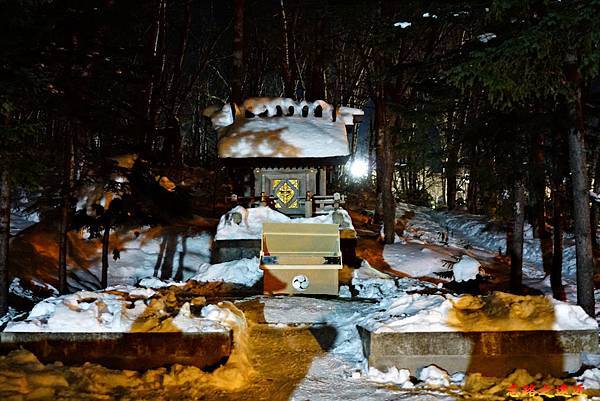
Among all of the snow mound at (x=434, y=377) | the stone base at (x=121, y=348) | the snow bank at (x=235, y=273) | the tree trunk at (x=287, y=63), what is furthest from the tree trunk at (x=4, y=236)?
the tree trunk at (x=287, y=63)

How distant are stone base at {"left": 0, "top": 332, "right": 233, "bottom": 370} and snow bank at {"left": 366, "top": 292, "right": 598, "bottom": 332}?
227 centimetres

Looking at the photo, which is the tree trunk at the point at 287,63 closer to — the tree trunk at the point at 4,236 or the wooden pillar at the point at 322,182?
the wooden pillar at the point at 322,182

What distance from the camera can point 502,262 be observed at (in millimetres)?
23938

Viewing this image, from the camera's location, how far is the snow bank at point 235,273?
14.9 meters

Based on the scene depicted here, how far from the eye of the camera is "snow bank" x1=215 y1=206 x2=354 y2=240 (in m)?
17.4

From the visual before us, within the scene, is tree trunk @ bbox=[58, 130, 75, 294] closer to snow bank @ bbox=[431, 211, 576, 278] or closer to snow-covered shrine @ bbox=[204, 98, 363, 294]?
snow-covered shrine @ bbox=[204, 98, 363, 294]

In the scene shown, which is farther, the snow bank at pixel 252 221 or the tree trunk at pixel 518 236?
the snow bank at pixel 252 221

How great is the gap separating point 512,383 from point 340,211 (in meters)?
12.6

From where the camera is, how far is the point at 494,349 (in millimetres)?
6254

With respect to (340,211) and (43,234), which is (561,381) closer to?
(340,211)

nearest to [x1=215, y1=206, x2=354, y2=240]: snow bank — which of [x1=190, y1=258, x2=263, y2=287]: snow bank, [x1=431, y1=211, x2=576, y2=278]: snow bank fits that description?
[x1=190, y1=258, x2=263, y2=287]: snow bank

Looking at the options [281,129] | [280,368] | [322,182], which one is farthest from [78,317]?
[322,182]

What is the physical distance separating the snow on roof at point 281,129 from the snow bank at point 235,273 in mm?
4833

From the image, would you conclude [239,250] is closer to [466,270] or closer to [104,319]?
[466,270]
